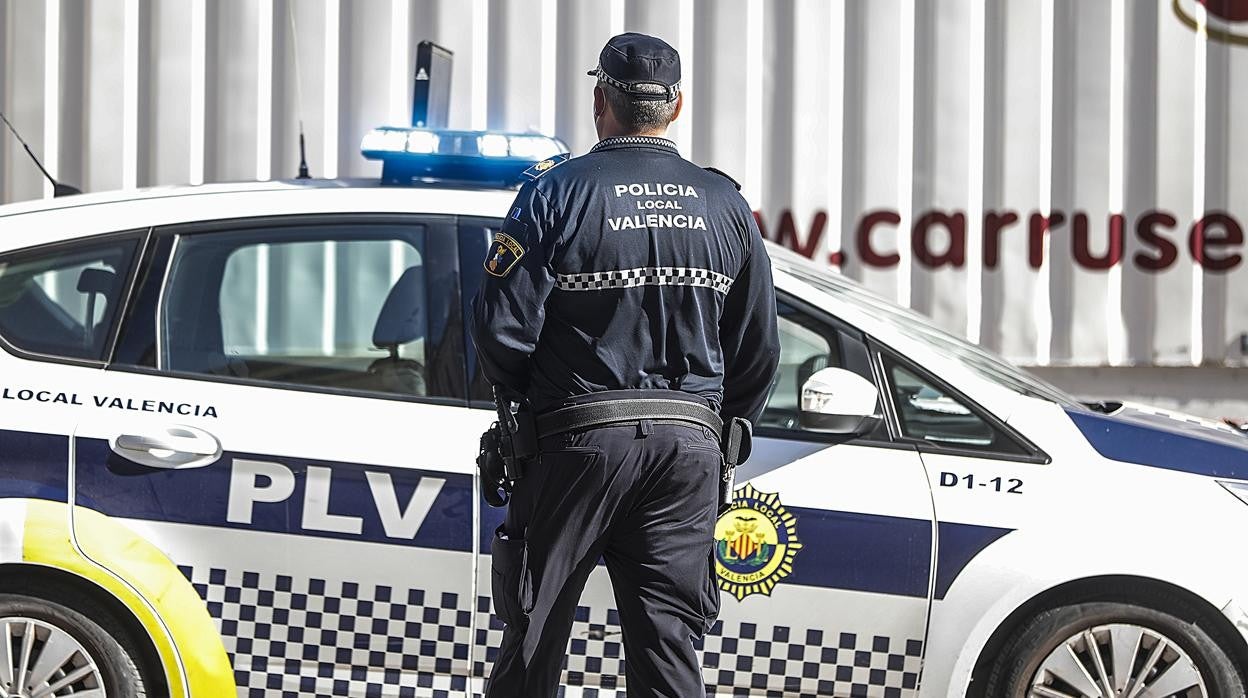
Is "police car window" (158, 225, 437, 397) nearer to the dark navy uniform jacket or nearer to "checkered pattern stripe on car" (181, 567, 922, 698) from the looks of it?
"checkered pattern stripe on car" (181, 567, 922, 698)

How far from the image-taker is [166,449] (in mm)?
2967

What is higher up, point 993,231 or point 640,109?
point 993,231

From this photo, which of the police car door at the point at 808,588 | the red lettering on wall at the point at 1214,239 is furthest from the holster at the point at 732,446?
the red lettering on wall at the point at 1214,239

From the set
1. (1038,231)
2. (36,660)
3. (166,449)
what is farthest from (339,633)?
(1038,231)

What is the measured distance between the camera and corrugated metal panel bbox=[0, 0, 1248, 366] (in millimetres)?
5117

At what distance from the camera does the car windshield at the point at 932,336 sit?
3217 mm

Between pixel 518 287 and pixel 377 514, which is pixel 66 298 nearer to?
pixel 377 514

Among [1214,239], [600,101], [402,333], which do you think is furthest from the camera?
[1214,239]

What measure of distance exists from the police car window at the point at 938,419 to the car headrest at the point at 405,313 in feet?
3.49

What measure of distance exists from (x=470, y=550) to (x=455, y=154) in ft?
3.18

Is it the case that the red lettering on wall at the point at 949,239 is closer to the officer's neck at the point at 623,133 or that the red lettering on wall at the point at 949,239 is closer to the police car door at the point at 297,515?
the police car door at the point at 297,515

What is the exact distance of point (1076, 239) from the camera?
16.9 ft

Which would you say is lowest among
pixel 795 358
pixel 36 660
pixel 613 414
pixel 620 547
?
pixel 36 660

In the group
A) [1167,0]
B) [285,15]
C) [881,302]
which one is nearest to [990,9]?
[1167,0]
